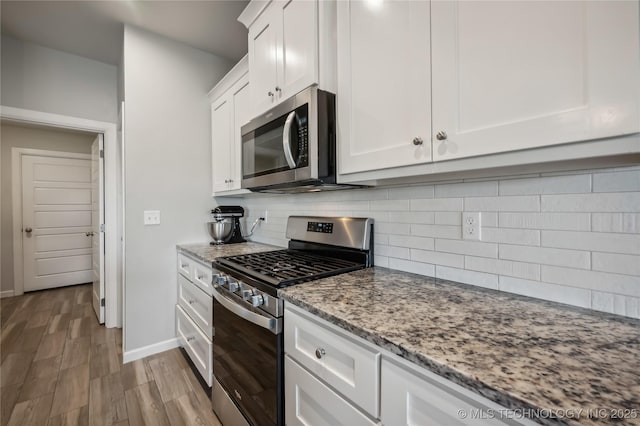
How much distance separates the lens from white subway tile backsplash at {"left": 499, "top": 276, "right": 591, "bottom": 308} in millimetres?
862

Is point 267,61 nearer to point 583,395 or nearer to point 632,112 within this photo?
point 632,112


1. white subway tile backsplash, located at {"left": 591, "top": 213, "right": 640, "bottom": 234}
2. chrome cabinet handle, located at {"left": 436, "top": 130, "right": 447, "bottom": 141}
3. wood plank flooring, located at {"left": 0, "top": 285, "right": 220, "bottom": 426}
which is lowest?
wood plank flooring, located at {"left": 0, "top": 285, "right": 220, "bottom": 426}

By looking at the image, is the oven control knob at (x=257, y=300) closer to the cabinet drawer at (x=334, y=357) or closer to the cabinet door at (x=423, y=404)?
the cabinet drawer at (x=334, y=357)

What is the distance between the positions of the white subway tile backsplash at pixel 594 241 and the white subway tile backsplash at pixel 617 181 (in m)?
0.13

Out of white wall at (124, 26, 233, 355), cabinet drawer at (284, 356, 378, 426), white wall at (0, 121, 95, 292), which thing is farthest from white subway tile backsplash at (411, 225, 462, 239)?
white wall at (0, 121, 95, 292)

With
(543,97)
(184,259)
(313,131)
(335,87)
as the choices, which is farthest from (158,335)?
(543,97)

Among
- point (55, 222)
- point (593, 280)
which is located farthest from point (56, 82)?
point (593, 280)

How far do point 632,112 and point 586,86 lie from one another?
105 mm

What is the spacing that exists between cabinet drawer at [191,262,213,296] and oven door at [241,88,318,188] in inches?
23.8

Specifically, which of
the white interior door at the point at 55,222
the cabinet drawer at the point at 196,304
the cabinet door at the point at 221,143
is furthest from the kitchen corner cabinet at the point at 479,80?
the white interior door at the point at 55,222

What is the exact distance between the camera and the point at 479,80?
2.69 feet

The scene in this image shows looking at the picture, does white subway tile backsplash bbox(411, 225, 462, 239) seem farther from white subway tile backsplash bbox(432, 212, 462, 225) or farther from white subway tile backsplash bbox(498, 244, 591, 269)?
white subway tile backsplash bbox(498, 244, 591, 269)

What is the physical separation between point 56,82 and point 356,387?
3.53 m

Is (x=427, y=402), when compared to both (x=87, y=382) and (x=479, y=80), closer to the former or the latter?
(x=479, y=80)
